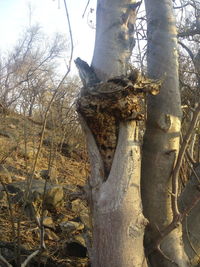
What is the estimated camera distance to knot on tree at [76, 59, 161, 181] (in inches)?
67.8

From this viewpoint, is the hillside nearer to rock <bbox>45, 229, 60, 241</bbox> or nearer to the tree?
rock <bbox>45, 229, 60, 241</bbox>

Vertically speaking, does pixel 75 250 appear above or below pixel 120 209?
→ below

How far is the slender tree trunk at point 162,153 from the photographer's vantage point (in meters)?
1.94

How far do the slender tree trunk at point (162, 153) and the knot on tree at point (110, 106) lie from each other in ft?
0.95

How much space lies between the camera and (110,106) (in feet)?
5.69

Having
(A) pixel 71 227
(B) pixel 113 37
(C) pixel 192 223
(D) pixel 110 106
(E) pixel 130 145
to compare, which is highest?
(B) pixel 113 37

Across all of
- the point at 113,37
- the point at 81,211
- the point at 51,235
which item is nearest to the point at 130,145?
the point at 113,37

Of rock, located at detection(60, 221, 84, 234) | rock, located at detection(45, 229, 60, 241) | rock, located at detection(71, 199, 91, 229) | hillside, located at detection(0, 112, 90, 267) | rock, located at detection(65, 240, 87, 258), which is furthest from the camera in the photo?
rock, located at detection(71, 199, 91, 229)

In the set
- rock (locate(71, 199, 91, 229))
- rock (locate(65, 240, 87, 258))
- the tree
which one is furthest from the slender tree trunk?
rock (locate(71, 199, 91, 229))

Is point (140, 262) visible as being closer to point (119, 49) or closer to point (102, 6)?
point (119, 49)

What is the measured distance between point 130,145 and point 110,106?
0.25 m

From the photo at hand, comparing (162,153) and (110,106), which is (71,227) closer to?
(162,153)

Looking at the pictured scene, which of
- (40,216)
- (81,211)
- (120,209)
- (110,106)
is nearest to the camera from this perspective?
(120,209)

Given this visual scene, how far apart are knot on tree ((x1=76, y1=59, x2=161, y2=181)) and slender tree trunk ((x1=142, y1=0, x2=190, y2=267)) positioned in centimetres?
29
